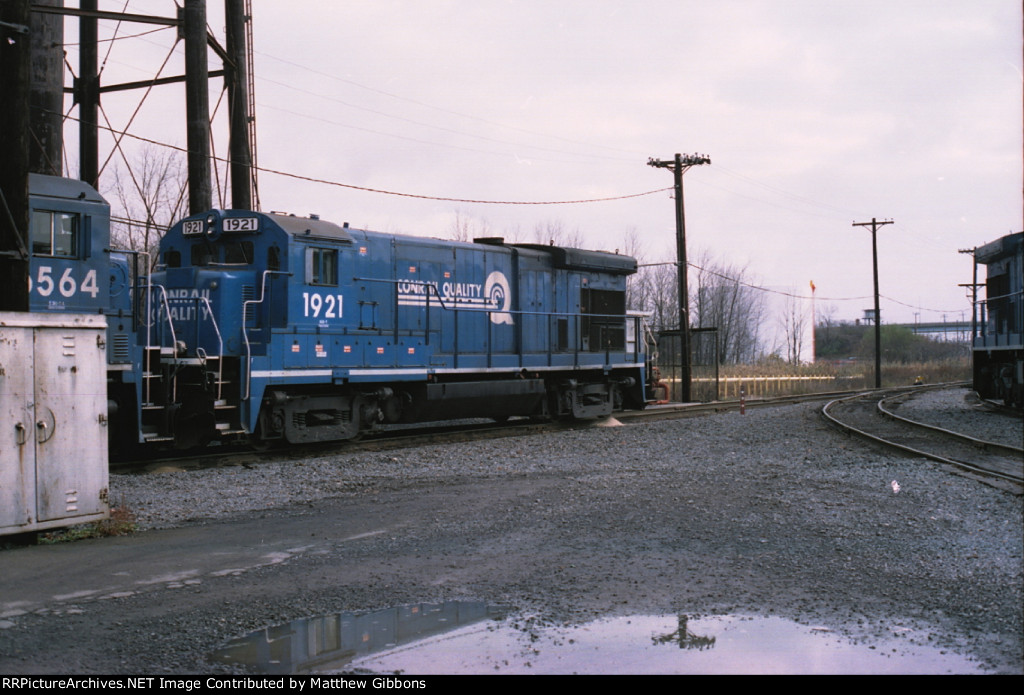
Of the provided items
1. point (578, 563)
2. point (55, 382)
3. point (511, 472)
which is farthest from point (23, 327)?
point (511, 472)

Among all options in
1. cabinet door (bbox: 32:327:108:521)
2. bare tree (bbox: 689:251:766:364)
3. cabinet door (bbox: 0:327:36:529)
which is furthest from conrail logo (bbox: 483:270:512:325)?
bare tree (bbox: 689:251:766:364)

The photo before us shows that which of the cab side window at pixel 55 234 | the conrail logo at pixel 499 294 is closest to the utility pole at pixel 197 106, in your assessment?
the cab side window at pixel 55 234

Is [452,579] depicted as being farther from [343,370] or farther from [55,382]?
[343,370]

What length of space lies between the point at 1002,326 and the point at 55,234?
21.8 meters

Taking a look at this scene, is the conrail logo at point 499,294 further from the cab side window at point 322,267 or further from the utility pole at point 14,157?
the utility pole at point 14,157

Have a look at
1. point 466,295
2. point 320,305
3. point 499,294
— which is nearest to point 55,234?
point 320,305

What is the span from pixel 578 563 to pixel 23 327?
4.94 meters

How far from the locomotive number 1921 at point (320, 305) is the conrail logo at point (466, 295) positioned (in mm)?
1421

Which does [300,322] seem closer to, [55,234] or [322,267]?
[322,267]

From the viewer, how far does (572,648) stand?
4.50 meters

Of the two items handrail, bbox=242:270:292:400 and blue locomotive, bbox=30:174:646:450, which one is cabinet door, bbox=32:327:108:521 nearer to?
blue locomotive, bbox=30:174:646:450

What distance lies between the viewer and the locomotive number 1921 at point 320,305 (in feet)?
43.9

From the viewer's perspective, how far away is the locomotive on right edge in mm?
20578

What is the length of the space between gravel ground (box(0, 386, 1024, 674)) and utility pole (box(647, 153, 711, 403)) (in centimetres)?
1629
